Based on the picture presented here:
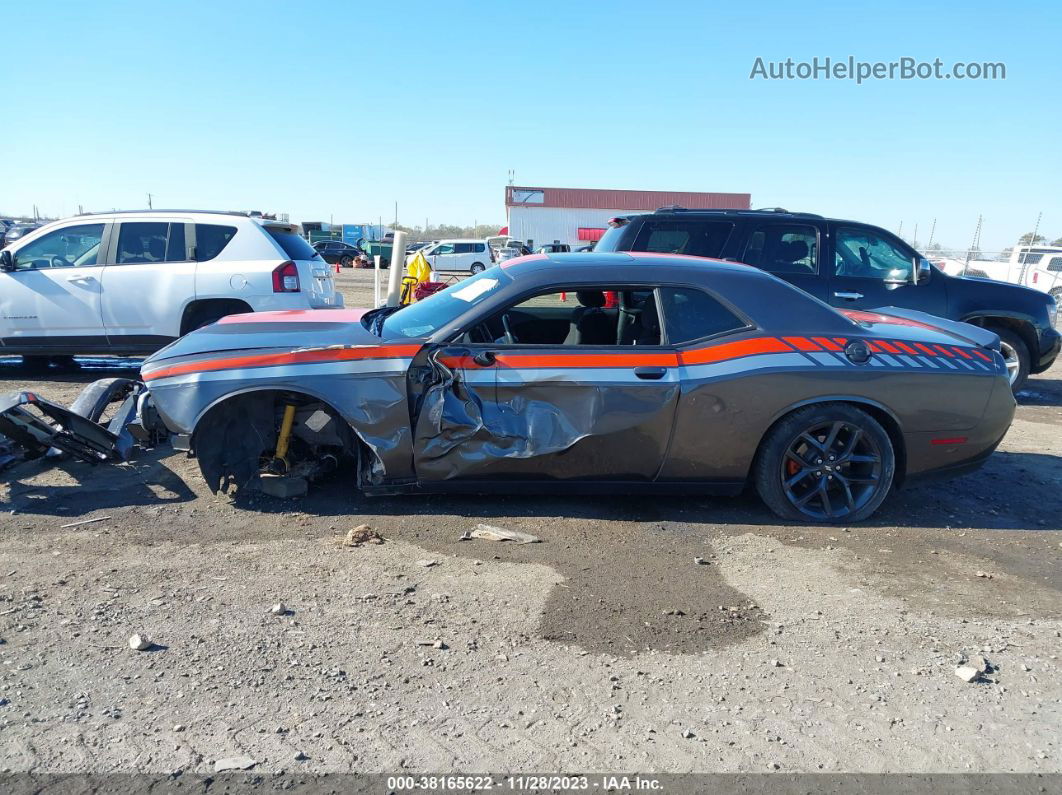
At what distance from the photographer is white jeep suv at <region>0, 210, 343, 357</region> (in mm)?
8289

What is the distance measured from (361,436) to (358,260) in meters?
40.9

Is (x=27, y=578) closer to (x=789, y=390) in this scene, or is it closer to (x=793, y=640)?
(x=793, y=640)

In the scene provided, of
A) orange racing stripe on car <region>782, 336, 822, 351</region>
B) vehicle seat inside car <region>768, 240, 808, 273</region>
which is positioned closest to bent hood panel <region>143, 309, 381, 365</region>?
orange racing stripe on car <region>782, 336, 822, 351</region>

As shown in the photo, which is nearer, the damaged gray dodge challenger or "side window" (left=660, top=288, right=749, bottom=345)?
the damaged gray dodge challenger

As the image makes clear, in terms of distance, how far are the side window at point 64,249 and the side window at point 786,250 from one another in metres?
6.94

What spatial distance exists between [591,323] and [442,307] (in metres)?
0.96

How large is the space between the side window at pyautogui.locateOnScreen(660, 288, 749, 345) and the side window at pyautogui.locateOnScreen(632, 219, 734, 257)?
3300 mm

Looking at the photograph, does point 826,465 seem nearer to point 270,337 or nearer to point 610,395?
point 610,395

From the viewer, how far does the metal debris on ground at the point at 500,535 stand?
4.46m

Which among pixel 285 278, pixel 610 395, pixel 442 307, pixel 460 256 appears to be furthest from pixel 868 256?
pixel 460 256

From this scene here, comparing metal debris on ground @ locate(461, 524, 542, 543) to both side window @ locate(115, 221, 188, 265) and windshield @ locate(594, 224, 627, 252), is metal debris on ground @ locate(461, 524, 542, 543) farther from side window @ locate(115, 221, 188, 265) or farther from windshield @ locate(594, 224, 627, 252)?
side window @ locate(115, 221, 188, 265)

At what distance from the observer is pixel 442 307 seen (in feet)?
16.2

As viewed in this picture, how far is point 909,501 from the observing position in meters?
5.43

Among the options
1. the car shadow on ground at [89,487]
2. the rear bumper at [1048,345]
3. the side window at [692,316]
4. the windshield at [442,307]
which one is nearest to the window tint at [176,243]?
the car shadow on ground at [89,487]
